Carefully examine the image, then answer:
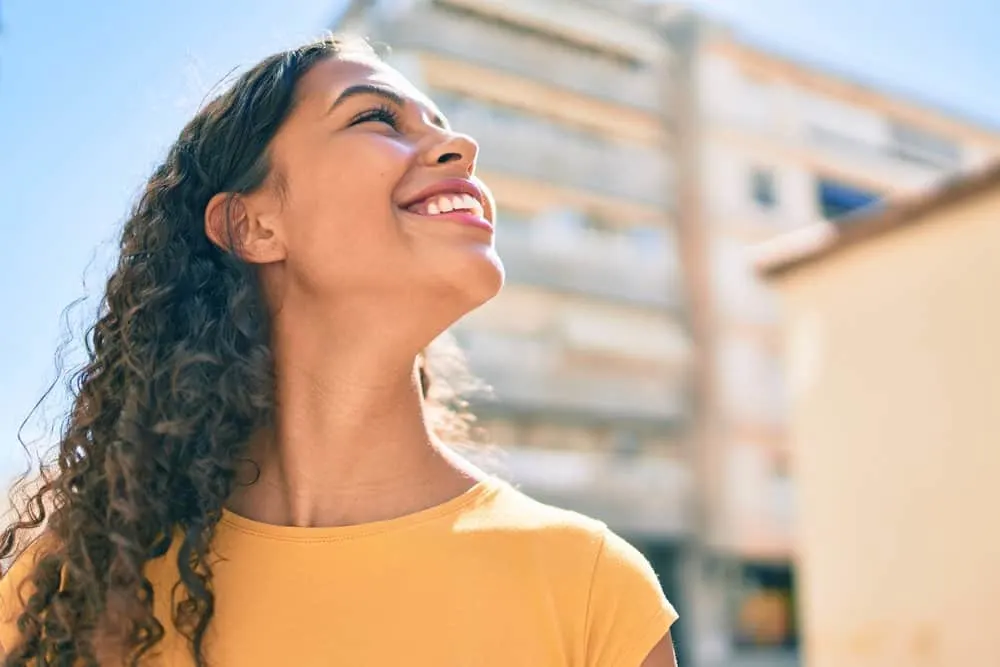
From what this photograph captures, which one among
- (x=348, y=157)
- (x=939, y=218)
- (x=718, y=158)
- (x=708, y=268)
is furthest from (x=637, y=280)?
(x=348, y=157)

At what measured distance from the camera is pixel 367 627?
1540mm

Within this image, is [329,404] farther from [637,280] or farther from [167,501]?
[637,280]

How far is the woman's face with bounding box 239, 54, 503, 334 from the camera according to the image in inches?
68.1

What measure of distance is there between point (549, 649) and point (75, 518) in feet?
2.29

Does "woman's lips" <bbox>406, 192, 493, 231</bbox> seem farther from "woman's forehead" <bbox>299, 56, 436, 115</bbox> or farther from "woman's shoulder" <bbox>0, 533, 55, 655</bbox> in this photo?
"woman's shoulder" <bbox>0, 533, 55, 655</bbox>

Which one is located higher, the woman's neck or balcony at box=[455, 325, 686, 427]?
balcony at box=[455, 325, 686, 427]

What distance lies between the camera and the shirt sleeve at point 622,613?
1.55m

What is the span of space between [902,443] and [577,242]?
42.0 ft

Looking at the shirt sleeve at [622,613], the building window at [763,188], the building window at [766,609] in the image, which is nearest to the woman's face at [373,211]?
the shirt sleeve at [622,613]

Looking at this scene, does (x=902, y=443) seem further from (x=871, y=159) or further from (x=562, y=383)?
(x=871, y=159)

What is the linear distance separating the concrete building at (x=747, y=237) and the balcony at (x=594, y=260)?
24.0 inches

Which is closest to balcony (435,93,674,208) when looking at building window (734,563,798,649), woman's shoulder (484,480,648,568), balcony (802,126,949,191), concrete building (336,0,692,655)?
concrete building (336,0,692,655)

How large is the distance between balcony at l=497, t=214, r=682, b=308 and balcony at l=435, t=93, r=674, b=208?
0.83 m

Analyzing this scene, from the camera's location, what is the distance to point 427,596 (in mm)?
1566
